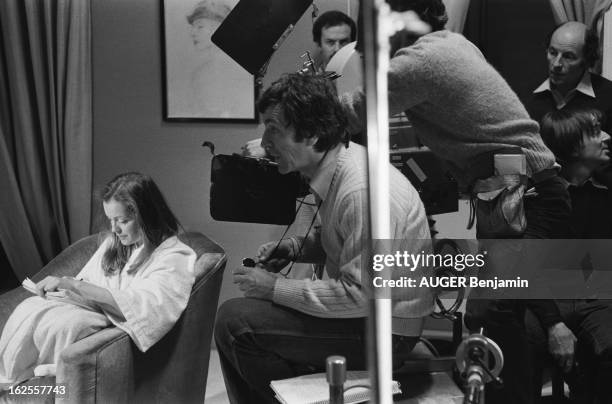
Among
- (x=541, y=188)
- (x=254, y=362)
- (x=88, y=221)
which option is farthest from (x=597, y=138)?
(x=88, y=221)

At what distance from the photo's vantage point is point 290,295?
151 cm

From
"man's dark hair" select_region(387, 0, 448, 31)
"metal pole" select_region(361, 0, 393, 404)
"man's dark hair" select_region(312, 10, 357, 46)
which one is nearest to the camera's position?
"metal pole" select_region(361, 0, 393, 404)

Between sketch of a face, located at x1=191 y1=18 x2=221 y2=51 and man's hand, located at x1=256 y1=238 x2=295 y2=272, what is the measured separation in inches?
17.9

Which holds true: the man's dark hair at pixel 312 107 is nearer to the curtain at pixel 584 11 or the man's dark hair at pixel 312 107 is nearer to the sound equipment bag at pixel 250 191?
the sound equipment bag at pixel 250 191

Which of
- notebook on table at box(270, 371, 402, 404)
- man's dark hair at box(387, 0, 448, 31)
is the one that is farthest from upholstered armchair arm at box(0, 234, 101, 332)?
man's dark hair at box(387, 0, 448, 31)

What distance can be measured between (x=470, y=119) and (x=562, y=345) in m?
0.54

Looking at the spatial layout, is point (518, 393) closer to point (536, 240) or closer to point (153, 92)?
point (536, 240)

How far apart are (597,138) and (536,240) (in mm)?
252

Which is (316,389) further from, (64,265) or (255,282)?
(64,265)

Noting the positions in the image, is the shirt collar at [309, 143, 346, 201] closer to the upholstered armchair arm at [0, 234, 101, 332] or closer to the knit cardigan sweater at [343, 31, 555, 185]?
the knit cardigan sweater at [343, 31, 555, 185]

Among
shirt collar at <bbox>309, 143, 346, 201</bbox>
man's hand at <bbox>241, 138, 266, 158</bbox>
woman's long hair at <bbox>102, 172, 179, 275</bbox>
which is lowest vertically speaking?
woman's long hair at <bbox>102, 172, 179, 275</bbox>

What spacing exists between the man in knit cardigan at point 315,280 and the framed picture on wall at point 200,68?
7cm

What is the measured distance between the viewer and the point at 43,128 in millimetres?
1567

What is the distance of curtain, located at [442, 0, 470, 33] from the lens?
1.46 m
